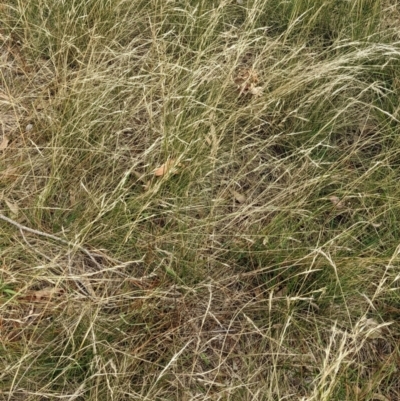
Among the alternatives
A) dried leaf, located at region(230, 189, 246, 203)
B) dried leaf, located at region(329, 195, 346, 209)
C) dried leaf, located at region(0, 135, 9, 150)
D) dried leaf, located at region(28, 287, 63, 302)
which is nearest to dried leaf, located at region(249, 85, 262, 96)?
dried leaf, located at region(230, 189, 246, 203)

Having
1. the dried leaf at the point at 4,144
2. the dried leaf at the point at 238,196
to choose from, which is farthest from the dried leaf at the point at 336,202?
the dried leaf at the point at 4,144

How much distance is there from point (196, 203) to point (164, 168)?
0.62 ft

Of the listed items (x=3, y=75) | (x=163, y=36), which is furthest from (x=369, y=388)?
(x=3, y=75)

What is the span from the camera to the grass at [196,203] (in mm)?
2023

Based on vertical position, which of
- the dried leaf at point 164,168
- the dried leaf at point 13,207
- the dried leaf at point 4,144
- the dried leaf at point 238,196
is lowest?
the dried leaf at point 13,207

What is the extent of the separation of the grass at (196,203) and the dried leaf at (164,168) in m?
0.02

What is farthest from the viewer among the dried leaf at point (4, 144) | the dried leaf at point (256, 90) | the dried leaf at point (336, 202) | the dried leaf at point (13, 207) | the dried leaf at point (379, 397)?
the dried leaf at point (256, 90)

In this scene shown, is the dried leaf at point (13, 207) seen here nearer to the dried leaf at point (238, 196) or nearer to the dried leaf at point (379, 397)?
the dried leaf at point (238, 196)

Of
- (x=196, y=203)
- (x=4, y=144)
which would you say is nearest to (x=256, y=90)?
(x=196, y=203)

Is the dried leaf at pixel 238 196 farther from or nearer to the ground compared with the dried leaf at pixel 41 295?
farther from the ground

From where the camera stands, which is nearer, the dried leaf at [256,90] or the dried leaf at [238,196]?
the dried leaf at [238,196]

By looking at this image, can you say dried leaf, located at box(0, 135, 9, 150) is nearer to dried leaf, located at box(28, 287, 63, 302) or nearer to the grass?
the grass

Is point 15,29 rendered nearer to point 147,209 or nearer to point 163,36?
point 163,36

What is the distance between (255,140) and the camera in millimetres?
2621
